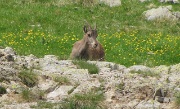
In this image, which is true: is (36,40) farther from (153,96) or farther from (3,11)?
(153,96)

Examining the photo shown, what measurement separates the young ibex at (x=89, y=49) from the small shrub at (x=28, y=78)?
21.1 feet

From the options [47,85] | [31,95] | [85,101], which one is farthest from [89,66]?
[85,101]

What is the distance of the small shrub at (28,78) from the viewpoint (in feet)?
36.5

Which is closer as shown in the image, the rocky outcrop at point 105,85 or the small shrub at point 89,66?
the rocky outcrop at point 105,85

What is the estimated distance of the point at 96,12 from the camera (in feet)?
94.1

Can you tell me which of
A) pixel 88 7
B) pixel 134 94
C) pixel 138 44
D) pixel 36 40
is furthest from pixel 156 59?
pixel 88 7

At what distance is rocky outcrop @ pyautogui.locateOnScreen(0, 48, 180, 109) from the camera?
1009cm

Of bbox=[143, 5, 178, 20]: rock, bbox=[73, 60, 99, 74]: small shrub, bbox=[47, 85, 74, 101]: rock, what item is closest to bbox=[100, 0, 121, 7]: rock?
bbox=[143, 5, 178, 20]: rock

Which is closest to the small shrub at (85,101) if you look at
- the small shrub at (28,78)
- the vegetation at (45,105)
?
the vegetation at (45,105)

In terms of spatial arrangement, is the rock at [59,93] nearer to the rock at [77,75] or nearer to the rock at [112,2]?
the rock at [77,75]

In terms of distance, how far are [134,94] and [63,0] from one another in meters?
20.1

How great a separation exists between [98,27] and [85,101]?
16.1 metres

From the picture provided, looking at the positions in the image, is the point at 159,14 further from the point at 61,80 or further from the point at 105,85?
the point at 105,85

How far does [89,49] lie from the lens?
58.8 ft
